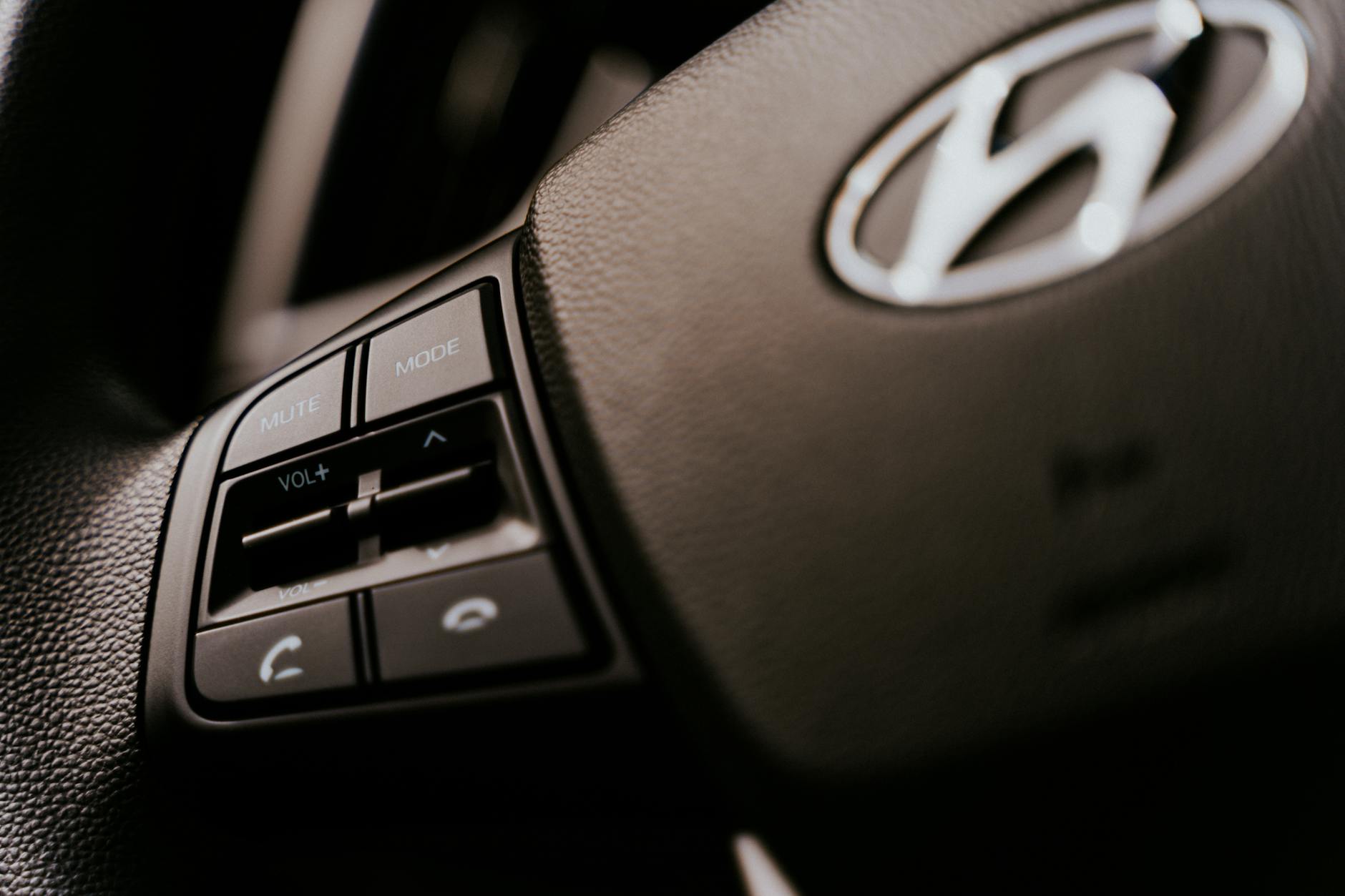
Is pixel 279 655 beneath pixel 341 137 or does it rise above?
beneath

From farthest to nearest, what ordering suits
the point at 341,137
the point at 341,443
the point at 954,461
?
the point at 341,137 < the point at 341,443 < the point at 954,461

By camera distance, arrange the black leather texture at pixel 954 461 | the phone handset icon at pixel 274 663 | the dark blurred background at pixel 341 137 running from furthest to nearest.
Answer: the dark blurred background at pixel 341 137 → the phone handset icon at pixel 274 663 → the black leather texture at pixel 954 461

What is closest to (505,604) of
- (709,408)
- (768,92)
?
(709,408)

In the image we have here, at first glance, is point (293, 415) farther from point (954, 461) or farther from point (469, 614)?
point (954, 461)

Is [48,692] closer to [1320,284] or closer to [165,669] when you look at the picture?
[165,669]

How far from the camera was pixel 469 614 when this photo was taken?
362mm

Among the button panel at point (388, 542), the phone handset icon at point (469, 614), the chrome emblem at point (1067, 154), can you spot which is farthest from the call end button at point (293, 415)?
the chrome emblem at point (1067, 154)

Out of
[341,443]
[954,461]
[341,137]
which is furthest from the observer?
[341,137]

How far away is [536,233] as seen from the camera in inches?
16.4

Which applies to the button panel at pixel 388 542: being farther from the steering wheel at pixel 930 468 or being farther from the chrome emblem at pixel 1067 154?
the chrome emblem at pixel 1067 154

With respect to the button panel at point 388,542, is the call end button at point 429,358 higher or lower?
Answer: higher

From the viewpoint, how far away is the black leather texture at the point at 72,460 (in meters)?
0.45

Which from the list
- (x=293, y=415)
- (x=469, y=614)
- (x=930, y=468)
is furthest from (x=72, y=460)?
(x=930, y=468)

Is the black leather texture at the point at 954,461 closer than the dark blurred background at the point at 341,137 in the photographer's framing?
Yes
